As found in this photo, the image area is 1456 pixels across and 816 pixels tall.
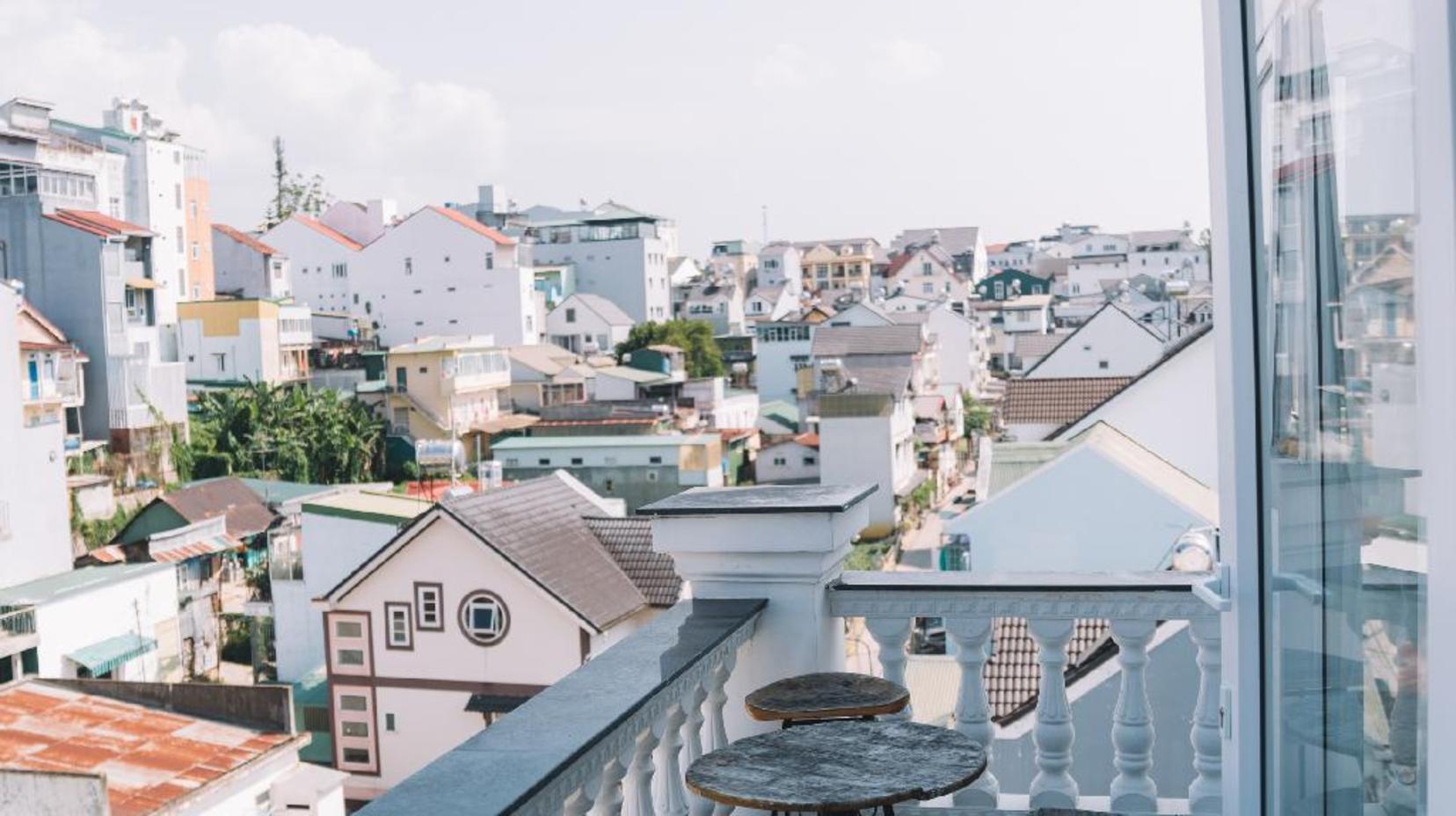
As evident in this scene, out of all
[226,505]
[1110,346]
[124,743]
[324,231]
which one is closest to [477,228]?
[324,231]

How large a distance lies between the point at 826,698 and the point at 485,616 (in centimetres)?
1459

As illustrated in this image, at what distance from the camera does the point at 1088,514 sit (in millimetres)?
12680

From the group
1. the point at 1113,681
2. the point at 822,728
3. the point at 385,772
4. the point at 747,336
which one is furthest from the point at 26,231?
the point at 822,728

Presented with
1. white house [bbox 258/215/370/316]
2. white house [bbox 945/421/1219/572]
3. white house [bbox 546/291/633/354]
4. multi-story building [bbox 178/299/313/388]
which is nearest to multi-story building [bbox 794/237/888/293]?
Result: white house [bbox 546/291/633/354]

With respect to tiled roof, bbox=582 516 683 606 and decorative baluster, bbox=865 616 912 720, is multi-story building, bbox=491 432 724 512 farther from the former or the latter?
decorative baluster, bbox=865 616 912 720

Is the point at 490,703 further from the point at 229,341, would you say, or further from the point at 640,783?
the point at 229,341

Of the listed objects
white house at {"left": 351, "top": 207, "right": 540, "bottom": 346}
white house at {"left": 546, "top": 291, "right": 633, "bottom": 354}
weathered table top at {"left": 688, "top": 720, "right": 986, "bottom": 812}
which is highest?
white house at {"left": 351, "top": 207, "right": 540, "bottom": 346}

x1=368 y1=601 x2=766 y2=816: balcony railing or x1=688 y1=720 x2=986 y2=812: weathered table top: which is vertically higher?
x1=368 y1=601 x2=766 y2=816: balcony railing

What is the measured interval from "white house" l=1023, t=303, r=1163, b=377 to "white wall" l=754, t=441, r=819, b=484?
1194cm

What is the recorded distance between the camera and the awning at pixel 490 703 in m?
16.7

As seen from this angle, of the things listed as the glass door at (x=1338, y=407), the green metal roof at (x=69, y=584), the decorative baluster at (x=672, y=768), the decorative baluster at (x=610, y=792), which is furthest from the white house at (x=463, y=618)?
the glass door at (x=1338, y=407)

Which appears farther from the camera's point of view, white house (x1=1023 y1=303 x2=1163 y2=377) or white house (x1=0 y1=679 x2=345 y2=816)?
white house (x1=1023 y1=303 x2=1163 y2=377)

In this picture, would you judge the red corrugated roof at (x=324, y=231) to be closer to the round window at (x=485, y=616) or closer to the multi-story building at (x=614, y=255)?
the multi-story building at (x=614, y=255)

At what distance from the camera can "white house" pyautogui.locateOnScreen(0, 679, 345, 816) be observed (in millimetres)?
11109
